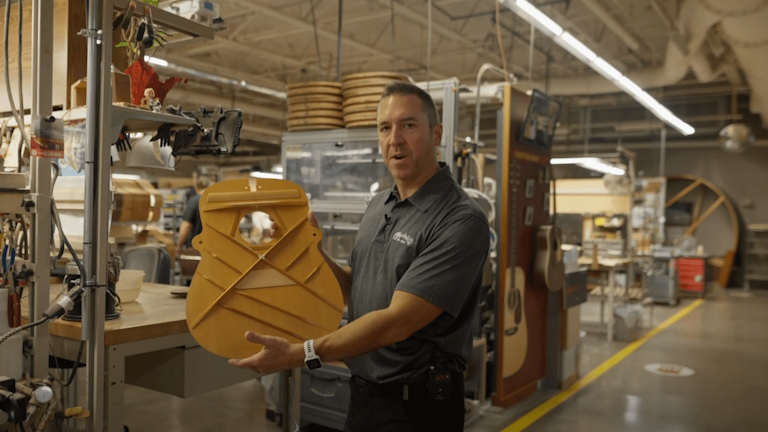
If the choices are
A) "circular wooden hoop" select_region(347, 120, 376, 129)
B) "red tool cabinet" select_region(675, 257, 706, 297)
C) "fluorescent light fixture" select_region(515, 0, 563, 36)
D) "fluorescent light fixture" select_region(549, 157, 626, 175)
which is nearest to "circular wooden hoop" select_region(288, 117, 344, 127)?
"circular wooden hoop" select_region(347, 120, 376, 129)

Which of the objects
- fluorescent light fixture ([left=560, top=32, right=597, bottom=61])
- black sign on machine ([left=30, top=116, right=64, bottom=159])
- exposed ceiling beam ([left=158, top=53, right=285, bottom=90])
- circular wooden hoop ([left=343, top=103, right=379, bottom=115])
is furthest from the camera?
exposed ceiling beam ([left=158, top=53, right=285, bottom=90])

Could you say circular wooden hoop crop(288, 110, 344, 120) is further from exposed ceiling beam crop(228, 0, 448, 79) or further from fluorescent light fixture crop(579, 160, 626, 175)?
fluorescent light fixture crop(579, 160, 626, 175)

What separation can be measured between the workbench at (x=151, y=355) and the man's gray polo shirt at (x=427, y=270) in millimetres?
711

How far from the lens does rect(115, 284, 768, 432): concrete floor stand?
173 inches

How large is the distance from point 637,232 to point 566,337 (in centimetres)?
745

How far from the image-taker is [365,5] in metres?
8.26

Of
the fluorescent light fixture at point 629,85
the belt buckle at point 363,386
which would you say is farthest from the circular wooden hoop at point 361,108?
the fluorescent light fixture at point 629,85

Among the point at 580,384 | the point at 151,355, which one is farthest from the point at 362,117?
the point at 580,384

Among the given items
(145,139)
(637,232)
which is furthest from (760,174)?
(145,139)

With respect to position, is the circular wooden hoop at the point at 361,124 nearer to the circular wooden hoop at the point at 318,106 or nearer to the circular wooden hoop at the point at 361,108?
the circular wooden hoop at the point at 361,108

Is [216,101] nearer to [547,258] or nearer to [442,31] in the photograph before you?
[442,31]

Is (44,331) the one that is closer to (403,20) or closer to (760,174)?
(403,20)

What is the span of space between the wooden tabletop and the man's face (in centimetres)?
103

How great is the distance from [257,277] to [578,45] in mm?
5710
